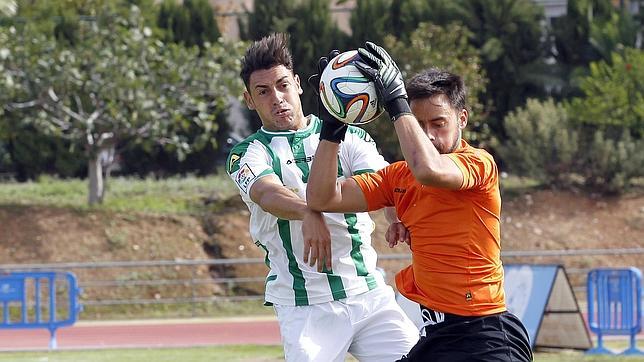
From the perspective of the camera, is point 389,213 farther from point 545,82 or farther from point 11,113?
point 545,82

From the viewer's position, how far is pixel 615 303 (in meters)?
14.8

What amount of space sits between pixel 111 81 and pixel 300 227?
59.3ft

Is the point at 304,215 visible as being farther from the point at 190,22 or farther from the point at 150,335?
the point at 190,22

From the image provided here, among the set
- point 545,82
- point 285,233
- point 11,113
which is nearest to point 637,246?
point 545,82

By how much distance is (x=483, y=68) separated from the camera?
28969mm

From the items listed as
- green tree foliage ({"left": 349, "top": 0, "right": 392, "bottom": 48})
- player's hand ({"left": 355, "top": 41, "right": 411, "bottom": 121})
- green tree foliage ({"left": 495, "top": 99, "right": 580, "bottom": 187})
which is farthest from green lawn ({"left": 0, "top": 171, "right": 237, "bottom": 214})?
player's hand ({"left": 355, "top": 41, "right": 411, "bottom": 121})

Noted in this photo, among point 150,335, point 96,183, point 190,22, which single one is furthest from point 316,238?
point 190,22

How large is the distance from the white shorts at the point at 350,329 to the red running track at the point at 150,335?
10.4m

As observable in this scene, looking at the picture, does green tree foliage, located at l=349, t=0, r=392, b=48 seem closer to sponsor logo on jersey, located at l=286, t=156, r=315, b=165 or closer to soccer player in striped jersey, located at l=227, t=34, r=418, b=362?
soccer player in striped jersey, located at l=227, t=34, r=418, b=362

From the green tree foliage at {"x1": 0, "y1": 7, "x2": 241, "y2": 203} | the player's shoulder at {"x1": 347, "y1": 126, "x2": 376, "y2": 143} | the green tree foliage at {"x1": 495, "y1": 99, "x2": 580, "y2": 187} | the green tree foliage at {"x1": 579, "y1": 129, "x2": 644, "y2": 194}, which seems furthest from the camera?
the green tree foliage at {"x1": 495, "y1": 99, "x2": 580, "y2": 187}

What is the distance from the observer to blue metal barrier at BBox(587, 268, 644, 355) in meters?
14.7

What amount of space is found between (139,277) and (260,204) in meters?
17.3

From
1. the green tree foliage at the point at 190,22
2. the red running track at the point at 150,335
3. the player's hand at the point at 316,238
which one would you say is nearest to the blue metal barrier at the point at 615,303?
the red running track at the point at 150,335

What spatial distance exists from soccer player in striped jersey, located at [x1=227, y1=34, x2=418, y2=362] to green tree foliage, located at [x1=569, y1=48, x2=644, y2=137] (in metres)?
20.4
